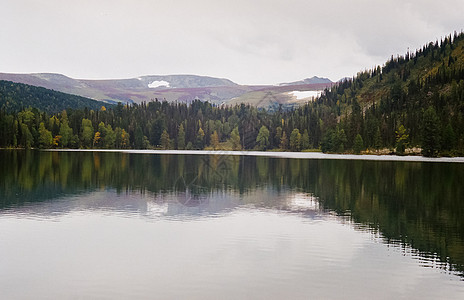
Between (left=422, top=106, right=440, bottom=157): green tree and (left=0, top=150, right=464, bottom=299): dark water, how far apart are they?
146 meters

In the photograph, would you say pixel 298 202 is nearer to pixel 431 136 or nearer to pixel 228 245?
pixel 228 245

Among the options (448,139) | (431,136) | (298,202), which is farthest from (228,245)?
(448,139)

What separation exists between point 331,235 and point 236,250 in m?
8.45

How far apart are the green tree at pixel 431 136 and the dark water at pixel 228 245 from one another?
145871mm

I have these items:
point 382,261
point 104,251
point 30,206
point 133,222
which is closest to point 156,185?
point 30,206

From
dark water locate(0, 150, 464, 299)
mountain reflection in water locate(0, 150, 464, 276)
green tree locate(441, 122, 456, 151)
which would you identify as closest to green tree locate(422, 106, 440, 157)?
green tree locate(441, 122, 456, 151)

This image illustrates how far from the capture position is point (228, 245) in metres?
28.4

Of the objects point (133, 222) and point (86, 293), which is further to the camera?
point (133, 222)

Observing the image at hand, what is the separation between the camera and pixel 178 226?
34.5m

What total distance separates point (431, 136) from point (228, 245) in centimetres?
Result: 18243

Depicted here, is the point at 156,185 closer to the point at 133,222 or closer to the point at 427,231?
the point at 133,222

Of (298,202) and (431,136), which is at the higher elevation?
(431,136)

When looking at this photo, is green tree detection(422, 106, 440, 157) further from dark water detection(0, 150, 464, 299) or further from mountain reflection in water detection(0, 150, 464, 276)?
dark water detection(0, 150, 464, 299)

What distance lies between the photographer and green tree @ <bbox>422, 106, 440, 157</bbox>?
185500 millimetres
